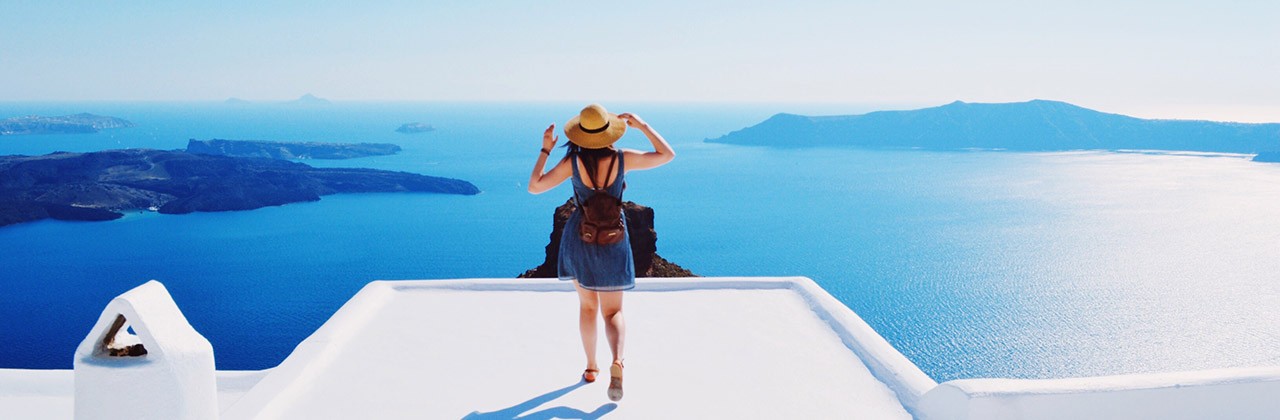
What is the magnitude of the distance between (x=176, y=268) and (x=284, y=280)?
8915 mm

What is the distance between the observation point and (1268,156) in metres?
88.1

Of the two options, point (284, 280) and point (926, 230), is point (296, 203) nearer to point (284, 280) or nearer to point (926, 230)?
point (284, 280)

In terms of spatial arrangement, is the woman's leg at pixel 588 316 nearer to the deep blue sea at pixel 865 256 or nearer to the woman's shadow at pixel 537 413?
the woman's shadow at pixel 537 413

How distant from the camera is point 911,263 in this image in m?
50.1

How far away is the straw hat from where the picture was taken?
255 cm

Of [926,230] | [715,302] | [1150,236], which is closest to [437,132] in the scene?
[926,230]

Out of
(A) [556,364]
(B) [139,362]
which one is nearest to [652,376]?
(A) [556,364]

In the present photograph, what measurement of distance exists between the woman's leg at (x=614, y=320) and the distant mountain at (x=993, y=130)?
380ft

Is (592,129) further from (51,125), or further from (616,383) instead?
(51,125)

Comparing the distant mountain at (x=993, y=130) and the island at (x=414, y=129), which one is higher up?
the distant mountain at (x=993, y=130)

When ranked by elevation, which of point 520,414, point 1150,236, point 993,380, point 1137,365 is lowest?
point 1137,365

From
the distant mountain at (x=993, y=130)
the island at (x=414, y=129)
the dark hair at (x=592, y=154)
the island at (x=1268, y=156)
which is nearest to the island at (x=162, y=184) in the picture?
the island at (x=414, y=129)

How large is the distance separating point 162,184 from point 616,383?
3200 inches

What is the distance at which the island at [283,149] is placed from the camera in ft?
325
